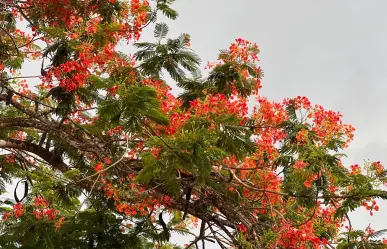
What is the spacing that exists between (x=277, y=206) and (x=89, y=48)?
9.72 ft

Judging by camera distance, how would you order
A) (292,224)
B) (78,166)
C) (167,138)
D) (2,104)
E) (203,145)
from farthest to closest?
1. (2,104)
2. (78,166)
3. (292,224)
4. (167,138)
5. (203,145)

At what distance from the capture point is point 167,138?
3.86 metres

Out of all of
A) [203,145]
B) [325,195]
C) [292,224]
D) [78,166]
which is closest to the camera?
[203,145]

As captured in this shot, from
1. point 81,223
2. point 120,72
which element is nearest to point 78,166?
point 81,223

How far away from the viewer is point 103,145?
5.71m

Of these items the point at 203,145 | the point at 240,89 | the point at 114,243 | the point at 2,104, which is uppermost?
the point at 2,104

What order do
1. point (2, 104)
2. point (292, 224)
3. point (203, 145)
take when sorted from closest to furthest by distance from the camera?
1. point (203, 145)
2. point (292, 224)
3. point (2, 104)

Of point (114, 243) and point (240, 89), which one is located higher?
point (240, 89)

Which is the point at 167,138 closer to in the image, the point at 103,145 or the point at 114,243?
the point at 103,145

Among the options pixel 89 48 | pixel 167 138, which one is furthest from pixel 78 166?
pixel 167 138

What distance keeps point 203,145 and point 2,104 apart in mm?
4777

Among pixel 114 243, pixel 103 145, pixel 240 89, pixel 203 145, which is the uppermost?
pixel 240 89

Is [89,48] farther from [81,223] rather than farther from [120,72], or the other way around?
[81,223]

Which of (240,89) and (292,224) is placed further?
(240,89)
